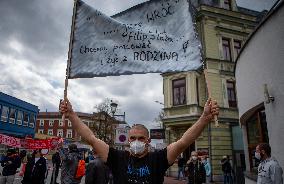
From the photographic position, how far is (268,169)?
5.73 metres

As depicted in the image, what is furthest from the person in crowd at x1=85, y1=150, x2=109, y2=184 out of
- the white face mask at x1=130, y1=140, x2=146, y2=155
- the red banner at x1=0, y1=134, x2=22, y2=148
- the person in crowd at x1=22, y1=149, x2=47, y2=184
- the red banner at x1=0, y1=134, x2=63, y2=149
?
the red banner at x1=0, y1=134, x2=22, y2=148

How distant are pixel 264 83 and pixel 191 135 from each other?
6.13 m

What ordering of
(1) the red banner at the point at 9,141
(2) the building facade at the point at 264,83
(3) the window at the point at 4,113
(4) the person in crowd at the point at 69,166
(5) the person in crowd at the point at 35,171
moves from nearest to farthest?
(2) the building facade at the point at 264,83
(4) the person in crowd at the point at 69,166
(5) the person in crowd at the point at 35,171
(1) the red banner at the point at 9,141
(3) the window at the point at 4,113

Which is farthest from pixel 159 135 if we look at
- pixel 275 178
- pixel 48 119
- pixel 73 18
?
pixel 48 119

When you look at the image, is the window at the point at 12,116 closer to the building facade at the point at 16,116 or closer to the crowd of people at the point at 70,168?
the building facade at the point at 16,116

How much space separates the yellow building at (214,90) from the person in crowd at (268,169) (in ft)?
55.4

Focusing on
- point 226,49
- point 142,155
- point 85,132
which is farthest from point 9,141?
point 226,49

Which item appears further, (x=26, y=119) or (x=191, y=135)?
(x=26, y=119)

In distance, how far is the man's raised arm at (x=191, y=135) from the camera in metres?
3.26

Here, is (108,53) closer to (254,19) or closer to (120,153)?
(120,153)

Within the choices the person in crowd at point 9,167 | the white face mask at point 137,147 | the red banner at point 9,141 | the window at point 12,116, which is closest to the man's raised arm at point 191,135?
the white face mask at point 137,147

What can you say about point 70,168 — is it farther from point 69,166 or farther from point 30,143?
point 30,143

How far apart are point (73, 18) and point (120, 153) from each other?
7.82ft

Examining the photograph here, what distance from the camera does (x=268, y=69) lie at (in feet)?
27.2
